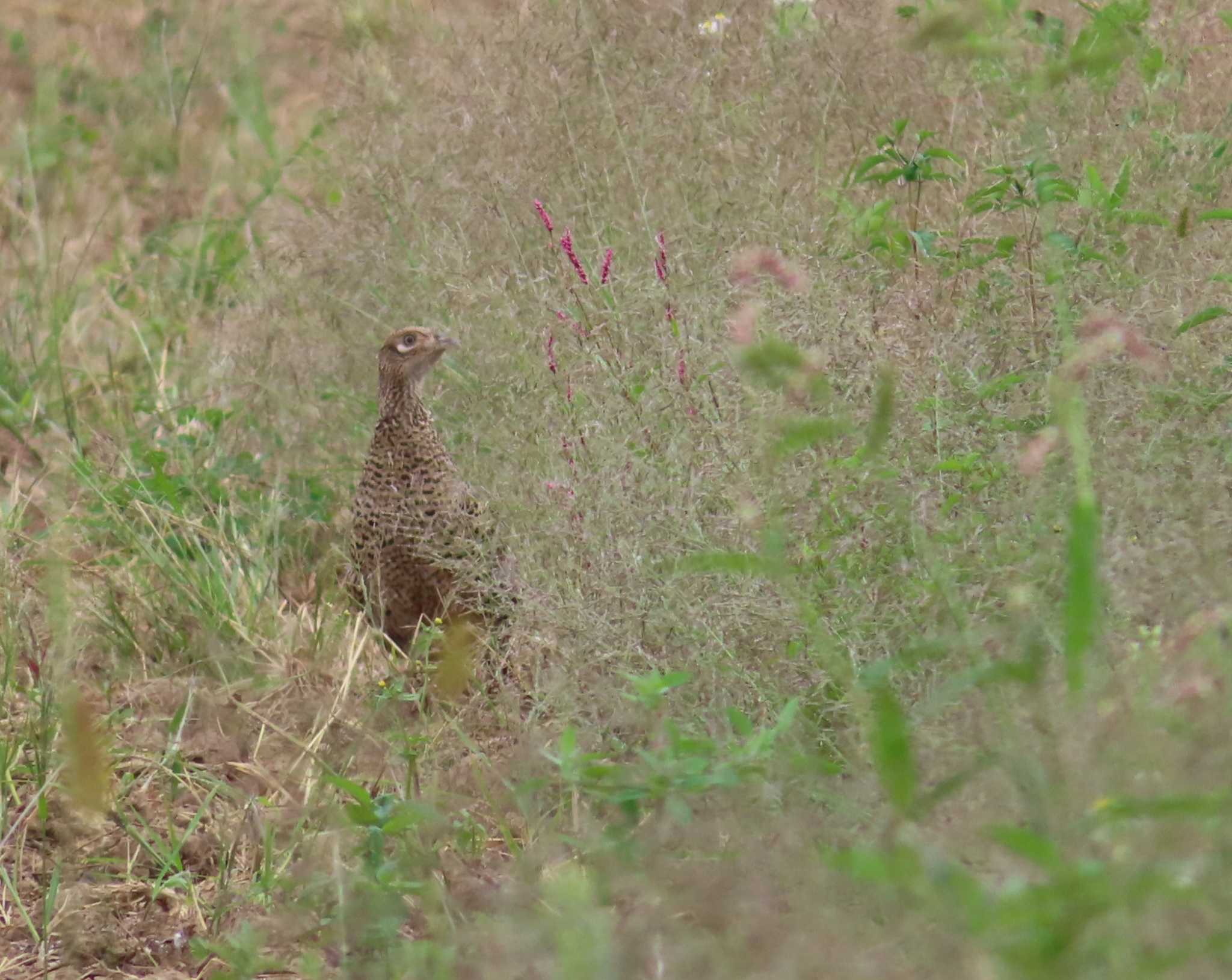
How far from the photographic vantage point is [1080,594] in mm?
1619

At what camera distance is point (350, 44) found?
5762mm

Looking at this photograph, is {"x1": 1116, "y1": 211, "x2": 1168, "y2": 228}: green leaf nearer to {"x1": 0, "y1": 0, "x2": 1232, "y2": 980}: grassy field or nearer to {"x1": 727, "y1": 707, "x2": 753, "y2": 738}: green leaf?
{"x1": 0, "y1": 0, "x2": 1232, "y2": 980}: grassy field

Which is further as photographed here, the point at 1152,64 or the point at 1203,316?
the point at 1152,64

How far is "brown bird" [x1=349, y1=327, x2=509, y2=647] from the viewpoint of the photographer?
344cm

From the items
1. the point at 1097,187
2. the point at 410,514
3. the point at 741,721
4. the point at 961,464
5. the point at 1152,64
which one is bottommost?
the point at 410,514

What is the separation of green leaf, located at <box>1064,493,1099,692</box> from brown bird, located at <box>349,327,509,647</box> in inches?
70.0

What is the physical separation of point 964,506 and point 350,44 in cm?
368

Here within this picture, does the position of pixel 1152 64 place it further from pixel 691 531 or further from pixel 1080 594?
pixel 1080 594

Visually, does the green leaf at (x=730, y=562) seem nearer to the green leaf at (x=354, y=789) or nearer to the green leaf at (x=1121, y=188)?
the green leaf at (x=354, y=789)

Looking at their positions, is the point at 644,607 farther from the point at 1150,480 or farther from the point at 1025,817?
the point at 1025,817

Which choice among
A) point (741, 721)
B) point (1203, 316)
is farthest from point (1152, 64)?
point (741, 721)

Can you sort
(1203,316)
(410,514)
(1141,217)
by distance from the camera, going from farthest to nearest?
(410,514)
(1141,217)
(1203,316)

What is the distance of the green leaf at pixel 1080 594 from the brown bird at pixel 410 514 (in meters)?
1.78

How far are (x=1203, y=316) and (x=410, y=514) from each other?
156 cm
